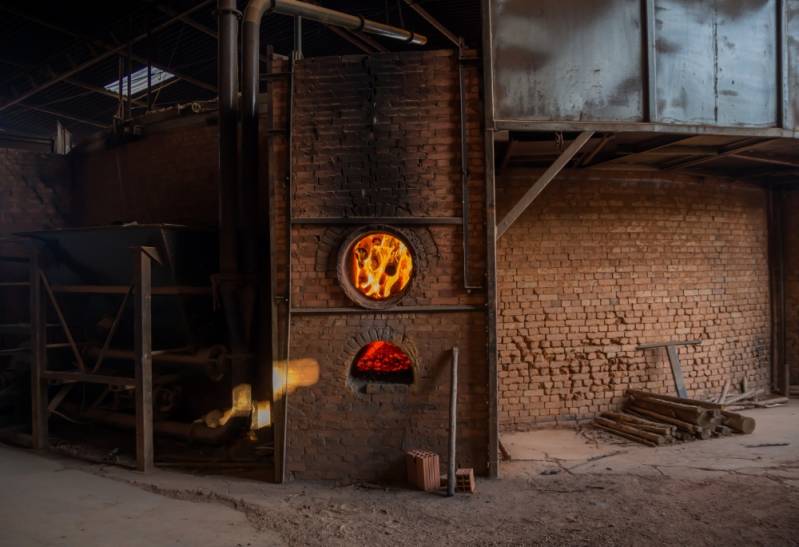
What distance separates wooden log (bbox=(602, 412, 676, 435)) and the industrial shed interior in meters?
0.16

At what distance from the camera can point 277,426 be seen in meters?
6.20

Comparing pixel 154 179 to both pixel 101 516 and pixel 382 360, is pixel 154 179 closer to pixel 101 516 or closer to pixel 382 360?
pixel 382 360

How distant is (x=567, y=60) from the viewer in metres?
6.38

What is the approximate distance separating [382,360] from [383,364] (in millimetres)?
53

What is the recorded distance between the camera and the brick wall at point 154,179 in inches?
333

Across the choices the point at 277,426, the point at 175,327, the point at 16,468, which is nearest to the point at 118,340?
the point at 175,327

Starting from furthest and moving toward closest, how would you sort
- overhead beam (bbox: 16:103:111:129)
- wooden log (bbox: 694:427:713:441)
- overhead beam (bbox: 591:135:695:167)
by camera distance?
overhead beam (bbox: 16:103:111:129) < wooden log (bbox: 694:427:713:441) < overhead beam (bbox: 591:135:695:167)

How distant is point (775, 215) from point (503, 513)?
8.38 meters

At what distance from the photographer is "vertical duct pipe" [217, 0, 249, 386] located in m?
6.73

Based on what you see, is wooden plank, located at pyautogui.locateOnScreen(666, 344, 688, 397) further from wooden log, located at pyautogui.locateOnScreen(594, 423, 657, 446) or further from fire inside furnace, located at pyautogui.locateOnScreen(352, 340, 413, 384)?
fire inside furnace, located at pyautogui.locateOnScreen(352, 340, 413, 384)

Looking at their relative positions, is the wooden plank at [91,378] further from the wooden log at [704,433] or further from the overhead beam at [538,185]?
the wooden log at [704,433]

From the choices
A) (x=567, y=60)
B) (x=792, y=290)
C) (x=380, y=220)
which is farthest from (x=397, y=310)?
(x=792, y=290)

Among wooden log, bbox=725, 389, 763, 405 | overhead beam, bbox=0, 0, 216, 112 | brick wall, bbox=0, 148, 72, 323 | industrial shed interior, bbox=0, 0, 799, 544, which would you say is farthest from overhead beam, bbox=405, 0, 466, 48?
wooden log, bbox=725, 389, 763, 405

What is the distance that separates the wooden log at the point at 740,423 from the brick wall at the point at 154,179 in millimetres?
8126
